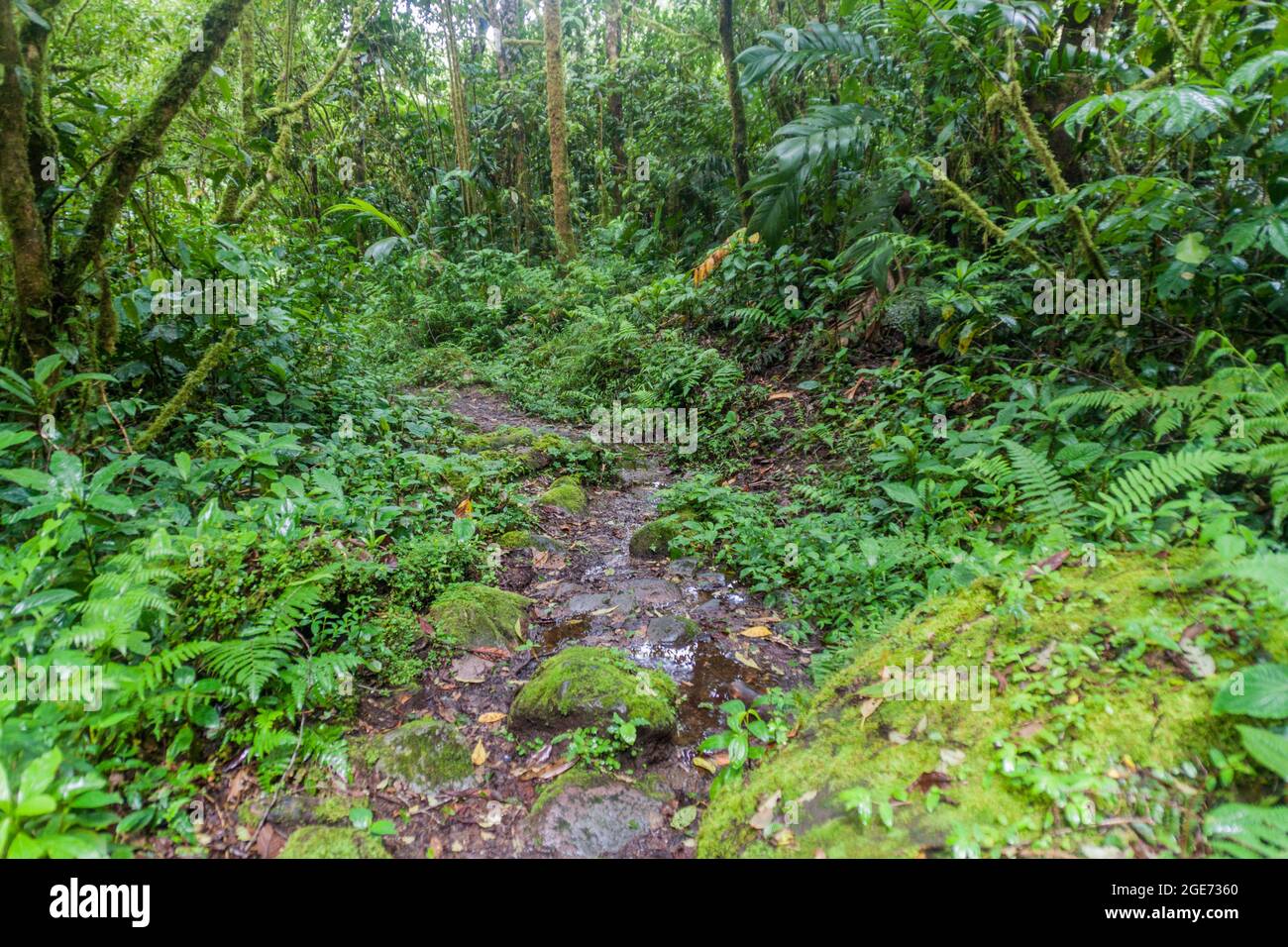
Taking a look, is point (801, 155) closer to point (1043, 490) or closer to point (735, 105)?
point (735, 105)

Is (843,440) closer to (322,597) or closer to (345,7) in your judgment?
(322,597)

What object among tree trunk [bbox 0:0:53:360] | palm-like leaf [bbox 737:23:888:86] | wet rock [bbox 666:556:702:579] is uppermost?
palm-like leaf [bbox 737:23:888:86]

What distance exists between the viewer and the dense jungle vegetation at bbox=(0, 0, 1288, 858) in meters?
1.88

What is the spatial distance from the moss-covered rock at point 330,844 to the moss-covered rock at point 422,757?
0.31m

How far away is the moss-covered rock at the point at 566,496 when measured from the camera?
516 cm

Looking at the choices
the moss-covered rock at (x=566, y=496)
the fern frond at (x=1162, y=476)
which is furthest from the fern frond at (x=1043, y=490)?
the moss-covered rock at (x=566, y=496)

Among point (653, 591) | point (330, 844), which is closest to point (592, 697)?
point (330, 844)

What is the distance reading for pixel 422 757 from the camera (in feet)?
8.15

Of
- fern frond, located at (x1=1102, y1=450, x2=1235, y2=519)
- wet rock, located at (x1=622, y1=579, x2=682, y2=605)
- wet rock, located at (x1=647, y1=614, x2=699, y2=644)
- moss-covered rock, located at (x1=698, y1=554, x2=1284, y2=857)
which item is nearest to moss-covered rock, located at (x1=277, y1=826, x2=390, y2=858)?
moss-covered rock, located at (x1=698, y1=554, x2=1284, y2=857)

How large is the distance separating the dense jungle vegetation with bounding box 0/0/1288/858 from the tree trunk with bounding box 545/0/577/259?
17.2 ft

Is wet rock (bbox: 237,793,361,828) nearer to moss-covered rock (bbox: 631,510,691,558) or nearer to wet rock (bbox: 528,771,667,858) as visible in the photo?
wet rock (bbox: 528,771,667,858)

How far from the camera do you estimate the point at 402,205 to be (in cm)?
1444

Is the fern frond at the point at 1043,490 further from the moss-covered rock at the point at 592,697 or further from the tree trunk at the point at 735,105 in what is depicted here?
the tree trunk at the point at 735,105
